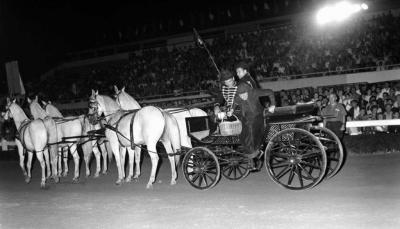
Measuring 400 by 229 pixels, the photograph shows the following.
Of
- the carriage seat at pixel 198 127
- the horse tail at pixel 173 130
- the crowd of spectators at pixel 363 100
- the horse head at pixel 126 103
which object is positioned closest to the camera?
the carriage seat at pixel 198 127

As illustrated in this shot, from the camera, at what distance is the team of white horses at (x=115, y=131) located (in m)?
9.95

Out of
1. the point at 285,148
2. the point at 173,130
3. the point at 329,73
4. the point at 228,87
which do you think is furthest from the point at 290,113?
the point at 329,73

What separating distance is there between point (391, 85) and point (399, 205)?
10.6 metres

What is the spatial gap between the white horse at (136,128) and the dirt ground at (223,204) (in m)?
0.78

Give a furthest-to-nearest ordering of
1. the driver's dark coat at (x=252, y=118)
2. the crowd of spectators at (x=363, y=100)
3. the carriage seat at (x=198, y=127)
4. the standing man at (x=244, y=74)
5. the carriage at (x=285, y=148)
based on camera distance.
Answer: the crowd of spectators at (x=363, y=100) → the carriage seat at (x=198, y=127) → the standing man at (x=244, y=74) → the driver's dark coat at (x=252, y=118) → the carriage at (x=285, y=148)

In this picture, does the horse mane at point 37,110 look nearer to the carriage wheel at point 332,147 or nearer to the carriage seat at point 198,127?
the carriage seat at point 198,127

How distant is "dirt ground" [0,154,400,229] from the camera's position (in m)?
6.21

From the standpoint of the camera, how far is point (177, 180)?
35.0 ft

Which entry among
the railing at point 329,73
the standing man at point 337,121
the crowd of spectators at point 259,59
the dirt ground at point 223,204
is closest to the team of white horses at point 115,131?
the dirt ground at point 223,204

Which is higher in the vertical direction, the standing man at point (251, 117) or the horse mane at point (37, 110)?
the horse mane at point (37, 110)

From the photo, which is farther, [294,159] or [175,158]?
[175,158]

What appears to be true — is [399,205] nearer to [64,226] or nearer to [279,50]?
[64,226]

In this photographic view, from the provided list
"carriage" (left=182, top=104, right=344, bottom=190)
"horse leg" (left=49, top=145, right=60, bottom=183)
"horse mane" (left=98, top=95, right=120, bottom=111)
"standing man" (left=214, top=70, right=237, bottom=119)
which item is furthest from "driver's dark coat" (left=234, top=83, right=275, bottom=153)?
"horse leg" (left=49, top=145, right=60, bottom=183)

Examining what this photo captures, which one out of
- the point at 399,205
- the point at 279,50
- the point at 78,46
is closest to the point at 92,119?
the point at 399,205
